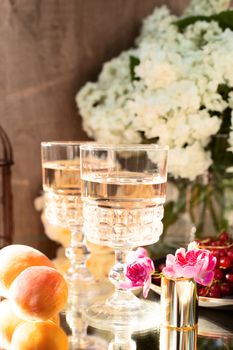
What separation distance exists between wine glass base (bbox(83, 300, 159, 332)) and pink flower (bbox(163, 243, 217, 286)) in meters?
0.13

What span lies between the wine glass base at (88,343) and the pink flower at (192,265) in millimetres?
138

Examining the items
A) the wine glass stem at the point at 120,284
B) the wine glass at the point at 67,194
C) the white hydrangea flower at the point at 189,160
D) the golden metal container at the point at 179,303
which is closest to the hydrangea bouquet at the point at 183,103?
the white hydrangea flower at the point at 189,160

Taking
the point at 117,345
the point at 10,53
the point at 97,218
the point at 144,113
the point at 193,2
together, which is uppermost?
the point at 193,2

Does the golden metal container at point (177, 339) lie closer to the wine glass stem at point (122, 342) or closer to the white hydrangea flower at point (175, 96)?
the wine glass stem at point (122, 342)

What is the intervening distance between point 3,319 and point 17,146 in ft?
1.63

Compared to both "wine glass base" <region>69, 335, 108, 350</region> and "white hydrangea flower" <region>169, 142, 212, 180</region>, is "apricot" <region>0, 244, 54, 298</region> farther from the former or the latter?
"white hydrangea flower" <region>169, 142, 212, 180</region>

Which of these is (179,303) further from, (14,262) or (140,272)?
(14,262)

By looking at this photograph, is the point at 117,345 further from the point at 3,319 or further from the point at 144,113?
the point at 144,113

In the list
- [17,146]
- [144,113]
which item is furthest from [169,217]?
[17,146]

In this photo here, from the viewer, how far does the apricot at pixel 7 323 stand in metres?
0.95

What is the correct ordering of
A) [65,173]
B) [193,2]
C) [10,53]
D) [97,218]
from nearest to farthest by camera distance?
[97,218]
[65,173]
[10,53]
[193,2]

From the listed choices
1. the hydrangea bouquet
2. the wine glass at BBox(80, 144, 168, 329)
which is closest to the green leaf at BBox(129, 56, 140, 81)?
the hydrangea bouquet

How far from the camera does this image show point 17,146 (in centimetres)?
143

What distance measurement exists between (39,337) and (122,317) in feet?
0.56
